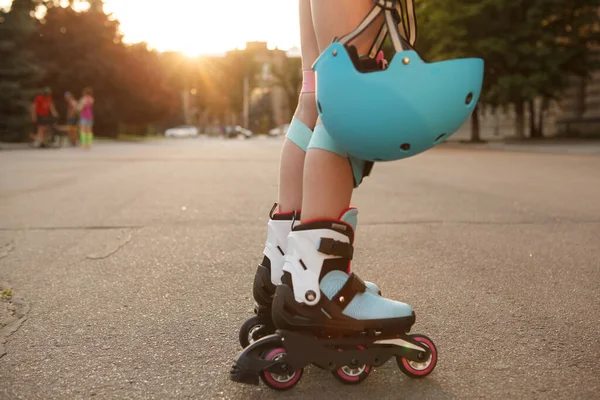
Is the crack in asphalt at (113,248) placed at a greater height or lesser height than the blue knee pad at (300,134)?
lesser

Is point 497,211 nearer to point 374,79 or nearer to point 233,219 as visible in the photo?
point 233,219

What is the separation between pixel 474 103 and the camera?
1657 mm

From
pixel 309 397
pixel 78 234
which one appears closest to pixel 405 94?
pixel 309 397

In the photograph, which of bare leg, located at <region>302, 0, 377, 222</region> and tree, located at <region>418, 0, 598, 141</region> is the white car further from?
bare leg, located at <region>302, 0, 377, 222</region>

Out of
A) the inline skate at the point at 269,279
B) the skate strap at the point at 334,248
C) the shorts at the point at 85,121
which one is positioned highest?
the shorts at the point at 85,121

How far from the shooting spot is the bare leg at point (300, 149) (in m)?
2.05

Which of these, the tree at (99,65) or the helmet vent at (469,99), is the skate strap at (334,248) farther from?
the tree at (99,65)

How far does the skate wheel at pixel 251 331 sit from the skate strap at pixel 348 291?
0.34 meters

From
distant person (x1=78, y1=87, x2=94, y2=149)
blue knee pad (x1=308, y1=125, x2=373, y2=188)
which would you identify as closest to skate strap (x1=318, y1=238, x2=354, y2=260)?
blue knee pad (x1=308, y1=125, x2=373, y2=188)

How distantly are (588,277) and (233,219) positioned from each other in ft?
9.21

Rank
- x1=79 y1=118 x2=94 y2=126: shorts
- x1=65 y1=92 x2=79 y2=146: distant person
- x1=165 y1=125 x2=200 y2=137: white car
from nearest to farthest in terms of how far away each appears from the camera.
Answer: x1=79 y1=118 x2=94 y2=126: shorts
x1=65 y1=92 x2=79 y2=146: distant person
x1=165 y1=125 x2=200 y2=137: white car

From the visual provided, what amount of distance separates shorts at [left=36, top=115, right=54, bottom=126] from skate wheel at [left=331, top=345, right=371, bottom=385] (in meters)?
20.8

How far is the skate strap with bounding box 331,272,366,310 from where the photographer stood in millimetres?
1781

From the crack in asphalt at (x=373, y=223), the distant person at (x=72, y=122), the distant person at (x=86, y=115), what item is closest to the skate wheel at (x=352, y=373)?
the crack in asphalt at (x=373, y=223)
